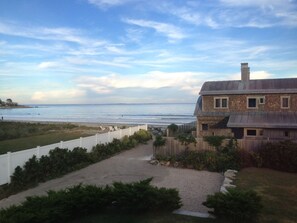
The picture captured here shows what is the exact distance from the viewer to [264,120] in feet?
80.3

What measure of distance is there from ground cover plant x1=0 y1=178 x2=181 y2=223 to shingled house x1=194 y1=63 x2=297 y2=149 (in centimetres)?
1625

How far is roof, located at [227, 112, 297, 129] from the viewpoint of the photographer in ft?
77.0

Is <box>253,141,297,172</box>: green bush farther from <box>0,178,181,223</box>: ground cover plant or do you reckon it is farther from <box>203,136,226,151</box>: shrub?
<box>0,178,181,223</box>: ground cover plant

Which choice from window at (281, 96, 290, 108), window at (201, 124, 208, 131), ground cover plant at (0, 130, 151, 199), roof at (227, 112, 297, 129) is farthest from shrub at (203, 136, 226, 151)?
window at (281, 96, 290, 108)

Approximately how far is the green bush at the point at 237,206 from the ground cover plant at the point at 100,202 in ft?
4.50

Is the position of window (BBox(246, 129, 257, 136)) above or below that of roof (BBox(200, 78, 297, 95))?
below

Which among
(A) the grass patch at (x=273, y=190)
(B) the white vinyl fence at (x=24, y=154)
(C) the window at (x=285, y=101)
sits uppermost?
(C) the window at (x=285, y=101)

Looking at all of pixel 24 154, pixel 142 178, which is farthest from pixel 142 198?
pixel 24 154

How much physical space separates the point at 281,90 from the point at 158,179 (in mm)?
15422

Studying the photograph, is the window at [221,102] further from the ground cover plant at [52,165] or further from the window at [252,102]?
the ground cover plant at [52,165]

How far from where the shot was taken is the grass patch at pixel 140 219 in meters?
8.40

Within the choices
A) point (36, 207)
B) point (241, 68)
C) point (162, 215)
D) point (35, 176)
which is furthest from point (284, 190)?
point (241, 68)

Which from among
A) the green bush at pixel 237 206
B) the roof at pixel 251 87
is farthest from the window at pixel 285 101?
the green bush at pixel 237 206

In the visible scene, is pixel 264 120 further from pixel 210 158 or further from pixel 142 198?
pixel 142 198
